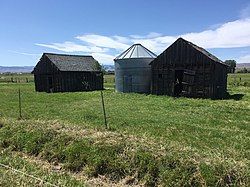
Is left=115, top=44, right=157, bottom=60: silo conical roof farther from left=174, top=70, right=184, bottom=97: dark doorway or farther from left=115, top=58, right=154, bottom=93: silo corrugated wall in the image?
left=174, top=70, right=184, bottom=97: dark doorway

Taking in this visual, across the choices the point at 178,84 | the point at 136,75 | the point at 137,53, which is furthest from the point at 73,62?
the point at 178,84

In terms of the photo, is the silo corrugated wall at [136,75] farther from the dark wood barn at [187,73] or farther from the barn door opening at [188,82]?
the barn door opening at [188,82]

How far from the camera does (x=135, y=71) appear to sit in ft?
101

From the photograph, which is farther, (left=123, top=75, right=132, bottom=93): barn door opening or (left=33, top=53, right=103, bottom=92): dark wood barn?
(left=33, top=53, right=103, bottom=92): dark wood barn

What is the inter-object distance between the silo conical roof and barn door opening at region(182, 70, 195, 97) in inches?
254

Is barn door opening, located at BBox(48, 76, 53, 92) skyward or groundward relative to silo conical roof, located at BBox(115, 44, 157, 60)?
groundward

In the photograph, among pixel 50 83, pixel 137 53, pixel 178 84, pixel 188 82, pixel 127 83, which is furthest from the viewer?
pixel 50 83

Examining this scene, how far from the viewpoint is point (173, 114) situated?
51.8ft

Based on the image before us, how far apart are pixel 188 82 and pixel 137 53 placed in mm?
7883

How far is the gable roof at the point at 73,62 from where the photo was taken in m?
37.1

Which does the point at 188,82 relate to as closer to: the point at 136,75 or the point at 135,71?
the point at 136,75

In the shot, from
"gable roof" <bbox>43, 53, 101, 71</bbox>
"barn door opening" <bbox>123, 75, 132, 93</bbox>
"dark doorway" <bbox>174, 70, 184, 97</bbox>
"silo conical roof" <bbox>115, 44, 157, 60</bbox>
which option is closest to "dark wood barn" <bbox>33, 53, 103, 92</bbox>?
"gable roof" <bbox>43, 53, 101, 71</bbox>

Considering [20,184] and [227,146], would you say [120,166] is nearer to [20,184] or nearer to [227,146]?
[20,184]

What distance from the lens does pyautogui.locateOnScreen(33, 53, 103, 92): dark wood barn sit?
36.6m
